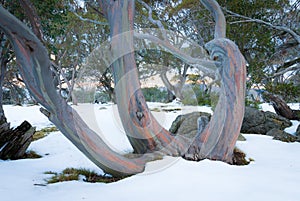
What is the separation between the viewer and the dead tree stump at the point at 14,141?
113 inches

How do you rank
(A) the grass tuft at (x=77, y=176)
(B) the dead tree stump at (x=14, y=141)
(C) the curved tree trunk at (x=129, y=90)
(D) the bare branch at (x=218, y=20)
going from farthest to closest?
1. (D) the bare branch at (x=218, y=20)
2. (B) the dead tree stump at (x=14, y=141)
3. (C) the curved tree trunk at (x=129, y=90)
4. (A) the grass tuft at (x=77, y=176)

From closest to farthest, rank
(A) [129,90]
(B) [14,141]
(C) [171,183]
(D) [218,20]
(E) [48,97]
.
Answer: (C) [171,183], (E) [48,97], (A) [129,90], (B) [14,141], (D) [218,20]

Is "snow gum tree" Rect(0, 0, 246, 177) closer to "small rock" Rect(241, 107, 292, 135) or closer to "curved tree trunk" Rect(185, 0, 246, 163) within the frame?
"curved tree trunk" Rect(185, 0, 246, 163)

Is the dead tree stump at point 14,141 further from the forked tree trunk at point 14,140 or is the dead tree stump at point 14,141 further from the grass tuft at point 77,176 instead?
the grass tuft at point 77,176

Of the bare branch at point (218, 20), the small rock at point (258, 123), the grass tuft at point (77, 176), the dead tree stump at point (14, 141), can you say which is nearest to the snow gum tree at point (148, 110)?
the grass tuft at point (77, 176)

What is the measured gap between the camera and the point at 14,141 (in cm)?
300

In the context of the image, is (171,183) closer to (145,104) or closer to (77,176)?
(77,176)

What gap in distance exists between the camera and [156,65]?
11234 mm

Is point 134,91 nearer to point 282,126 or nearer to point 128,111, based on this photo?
point 128,111

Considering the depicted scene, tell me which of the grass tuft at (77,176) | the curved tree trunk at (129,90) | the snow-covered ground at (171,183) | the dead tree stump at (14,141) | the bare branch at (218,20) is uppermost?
the bare branch at (218,20)

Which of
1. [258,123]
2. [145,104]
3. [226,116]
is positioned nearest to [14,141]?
[145,104]

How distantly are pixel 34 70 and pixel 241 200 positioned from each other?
73.2 inches

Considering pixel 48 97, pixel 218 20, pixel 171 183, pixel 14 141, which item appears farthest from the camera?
pixel 218 20

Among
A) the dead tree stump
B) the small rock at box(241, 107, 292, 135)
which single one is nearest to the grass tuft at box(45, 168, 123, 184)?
the dead tree stump
